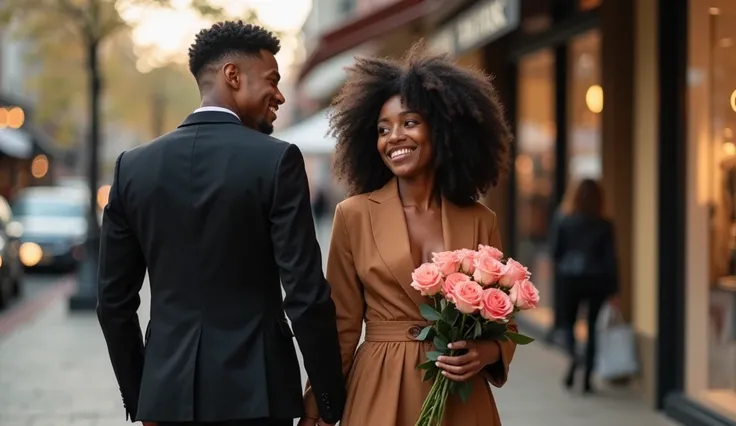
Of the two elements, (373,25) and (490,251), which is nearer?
(490,251)

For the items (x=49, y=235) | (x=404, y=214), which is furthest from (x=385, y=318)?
(x=49, y=235)

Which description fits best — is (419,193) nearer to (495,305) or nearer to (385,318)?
(385,318)

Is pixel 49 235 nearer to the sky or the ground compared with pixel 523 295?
nearer to the ground

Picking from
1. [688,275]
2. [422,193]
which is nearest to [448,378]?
[422,193]

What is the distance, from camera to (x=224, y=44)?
335 cm

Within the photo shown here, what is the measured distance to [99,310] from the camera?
3.37 metres

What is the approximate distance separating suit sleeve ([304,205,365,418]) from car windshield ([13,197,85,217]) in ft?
60.8

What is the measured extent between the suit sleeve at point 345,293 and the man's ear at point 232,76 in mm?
616

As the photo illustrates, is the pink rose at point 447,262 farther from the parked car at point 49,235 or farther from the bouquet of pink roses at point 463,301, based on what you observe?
the parked car at point 49,235

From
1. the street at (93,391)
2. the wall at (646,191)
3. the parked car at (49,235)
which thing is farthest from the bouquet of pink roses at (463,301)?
the parked car at (49,235)

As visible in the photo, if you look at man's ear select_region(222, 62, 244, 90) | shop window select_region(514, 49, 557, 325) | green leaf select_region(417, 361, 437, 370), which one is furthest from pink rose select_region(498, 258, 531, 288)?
shop window select_region(514, 49, 557, 325)

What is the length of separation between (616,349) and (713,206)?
1.58m

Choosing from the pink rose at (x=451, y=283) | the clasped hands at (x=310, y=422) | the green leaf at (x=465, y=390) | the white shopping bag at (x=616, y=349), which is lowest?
the white shopping bag at (x=616, y=349)

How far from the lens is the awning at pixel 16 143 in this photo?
33.7 metres
